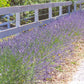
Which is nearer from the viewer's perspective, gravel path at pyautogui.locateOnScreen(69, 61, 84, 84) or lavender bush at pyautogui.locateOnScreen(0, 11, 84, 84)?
lavender bush at pyautogui.locateOnScreen(0, 11, 84, 84)

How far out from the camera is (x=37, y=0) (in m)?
13.2

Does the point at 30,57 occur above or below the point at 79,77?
above

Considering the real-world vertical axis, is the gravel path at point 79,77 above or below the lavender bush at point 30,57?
below

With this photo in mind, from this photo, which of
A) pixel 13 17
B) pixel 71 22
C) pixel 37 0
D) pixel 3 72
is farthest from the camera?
pixel 37 0

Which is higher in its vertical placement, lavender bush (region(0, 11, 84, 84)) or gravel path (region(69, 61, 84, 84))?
lavender bush (region(0, 11, 84, 84))

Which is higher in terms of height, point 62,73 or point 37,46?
point 37,46

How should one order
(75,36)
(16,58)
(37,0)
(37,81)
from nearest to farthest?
1. (16,58)
2. (37,81)
3. (75,36)
4. (37,0)

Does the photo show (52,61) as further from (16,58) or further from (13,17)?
(13,17)

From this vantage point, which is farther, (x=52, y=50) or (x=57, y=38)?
(x=57, y=38)

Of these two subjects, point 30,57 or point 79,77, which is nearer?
point 30,57

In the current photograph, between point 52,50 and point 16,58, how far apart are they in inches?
42.1

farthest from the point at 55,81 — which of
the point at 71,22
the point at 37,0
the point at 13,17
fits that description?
the point at 37,0

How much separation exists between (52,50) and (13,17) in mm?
7542

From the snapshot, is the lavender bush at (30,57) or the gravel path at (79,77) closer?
the lavender bush at (30,57)
